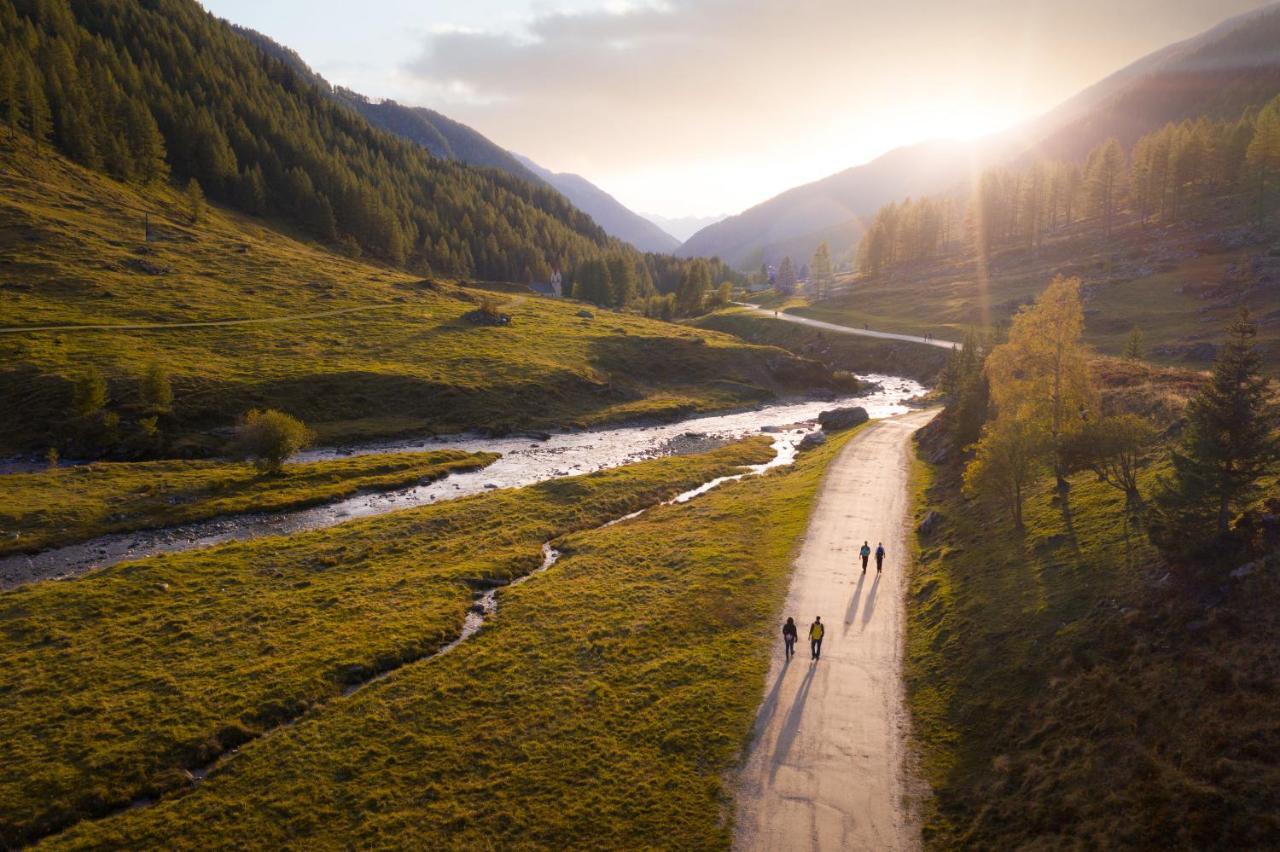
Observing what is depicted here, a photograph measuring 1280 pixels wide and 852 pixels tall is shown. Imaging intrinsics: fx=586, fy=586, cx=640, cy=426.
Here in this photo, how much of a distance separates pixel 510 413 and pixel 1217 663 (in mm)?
76505

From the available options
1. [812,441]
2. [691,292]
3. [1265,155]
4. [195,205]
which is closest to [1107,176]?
[1265,155]

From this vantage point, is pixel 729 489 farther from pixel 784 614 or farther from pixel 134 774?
pixel 134 774

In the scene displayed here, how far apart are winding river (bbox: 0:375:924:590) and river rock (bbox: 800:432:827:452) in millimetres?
1819

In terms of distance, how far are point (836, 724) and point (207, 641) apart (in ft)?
104

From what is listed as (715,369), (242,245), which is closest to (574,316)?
(715,369)

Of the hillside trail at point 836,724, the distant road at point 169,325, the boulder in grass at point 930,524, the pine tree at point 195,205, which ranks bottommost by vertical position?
the hillside trail at point 836,724

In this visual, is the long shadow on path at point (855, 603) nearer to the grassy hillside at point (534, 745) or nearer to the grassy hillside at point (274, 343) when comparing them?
the grassy hillside at point (534, 745)

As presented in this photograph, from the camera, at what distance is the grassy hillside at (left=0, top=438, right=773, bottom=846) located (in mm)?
22375

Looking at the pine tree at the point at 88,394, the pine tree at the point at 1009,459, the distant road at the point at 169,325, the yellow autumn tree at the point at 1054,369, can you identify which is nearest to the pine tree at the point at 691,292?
the distant road at the point at 169,325

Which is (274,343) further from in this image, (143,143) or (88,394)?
(143,143)

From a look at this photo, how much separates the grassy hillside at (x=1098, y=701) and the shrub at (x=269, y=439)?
56.8 metres

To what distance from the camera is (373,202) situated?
182 meters

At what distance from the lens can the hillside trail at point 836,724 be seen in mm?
19078

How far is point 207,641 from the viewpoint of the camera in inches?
1216
